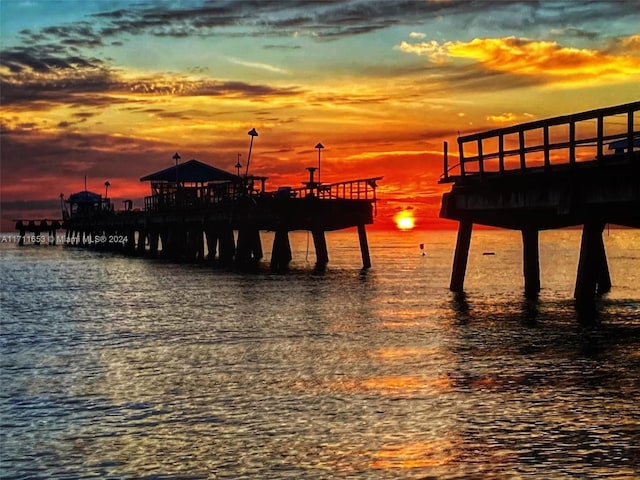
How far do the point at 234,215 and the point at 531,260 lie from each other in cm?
2835

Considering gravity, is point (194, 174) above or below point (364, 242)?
above

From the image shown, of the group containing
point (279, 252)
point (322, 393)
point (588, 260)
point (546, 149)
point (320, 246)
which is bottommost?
point (322, 393)

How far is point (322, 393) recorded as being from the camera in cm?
1568

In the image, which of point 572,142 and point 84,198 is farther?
point 84,198

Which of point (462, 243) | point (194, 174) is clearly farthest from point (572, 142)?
point (194, 174)

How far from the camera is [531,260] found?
36.7m

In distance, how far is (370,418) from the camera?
13.6m

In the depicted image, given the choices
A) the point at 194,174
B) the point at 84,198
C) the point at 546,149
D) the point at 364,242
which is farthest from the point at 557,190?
the point at 84,198

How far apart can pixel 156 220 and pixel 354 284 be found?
37.5 meters

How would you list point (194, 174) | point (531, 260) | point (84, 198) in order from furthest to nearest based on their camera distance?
1. point (84, 198)
2. point (194, 174)
3. point (531, 260)

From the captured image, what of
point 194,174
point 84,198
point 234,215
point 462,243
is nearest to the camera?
point 462,243

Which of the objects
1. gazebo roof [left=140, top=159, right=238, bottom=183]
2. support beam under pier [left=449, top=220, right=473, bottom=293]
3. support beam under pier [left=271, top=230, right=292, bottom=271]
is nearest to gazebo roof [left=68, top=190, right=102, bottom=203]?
gazebo roof [left=140, top=159, right=238, bottom=183]

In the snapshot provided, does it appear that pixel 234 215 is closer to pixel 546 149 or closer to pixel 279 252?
pixel 279 252

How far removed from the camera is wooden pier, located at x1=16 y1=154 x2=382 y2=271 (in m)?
55.5
